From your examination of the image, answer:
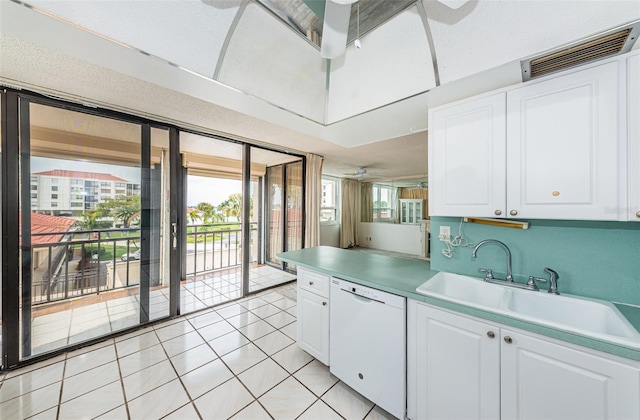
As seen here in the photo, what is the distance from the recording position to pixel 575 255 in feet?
4.54

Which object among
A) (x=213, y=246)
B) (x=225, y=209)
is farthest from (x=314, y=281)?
(x=225, y=209)

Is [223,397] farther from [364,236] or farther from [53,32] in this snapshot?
[364,236]

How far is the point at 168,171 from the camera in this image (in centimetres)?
259

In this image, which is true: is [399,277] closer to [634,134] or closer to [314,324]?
[314,324]

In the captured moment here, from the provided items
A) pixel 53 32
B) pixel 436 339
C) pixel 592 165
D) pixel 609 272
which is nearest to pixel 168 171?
pixel 53 32

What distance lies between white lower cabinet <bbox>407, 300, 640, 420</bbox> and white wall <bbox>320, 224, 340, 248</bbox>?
201 inches

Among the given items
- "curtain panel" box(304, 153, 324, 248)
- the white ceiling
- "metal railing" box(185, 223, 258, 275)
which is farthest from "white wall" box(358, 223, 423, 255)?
the white ceiling

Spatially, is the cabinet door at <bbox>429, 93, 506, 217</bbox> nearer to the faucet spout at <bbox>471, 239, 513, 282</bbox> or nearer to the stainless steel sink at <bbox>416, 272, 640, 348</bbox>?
the faucet spout at <bbox>471, 239, 513, 282</bbox>

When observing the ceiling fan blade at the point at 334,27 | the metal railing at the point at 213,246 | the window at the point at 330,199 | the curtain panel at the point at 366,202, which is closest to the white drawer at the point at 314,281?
the ceiling fan blade at the point at 334,27

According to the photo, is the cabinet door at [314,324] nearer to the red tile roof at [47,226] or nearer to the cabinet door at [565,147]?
the cabinet door at [565,147]

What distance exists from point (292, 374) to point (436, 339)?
3.99ft

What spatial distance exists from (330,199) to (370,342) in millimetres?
5635

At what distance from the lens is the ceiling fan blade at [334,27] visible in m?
1.30

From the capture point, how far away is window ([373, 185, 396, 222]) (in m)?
8.26
